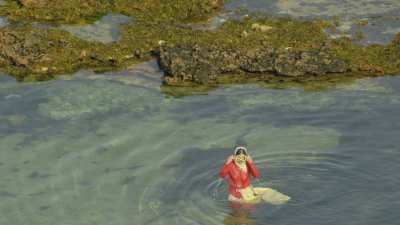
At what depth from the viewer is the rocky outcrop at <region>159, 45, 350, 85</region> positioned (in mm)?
23359

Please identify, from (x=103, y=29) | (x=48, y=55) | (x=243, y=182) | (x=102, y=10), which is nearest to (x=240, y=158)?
(x=243, y=182)

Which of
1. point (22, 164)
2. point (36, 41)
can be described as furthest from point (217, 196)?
point (36, 41)

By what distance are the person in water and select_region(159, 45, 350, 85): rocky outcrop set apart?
21.0 feet

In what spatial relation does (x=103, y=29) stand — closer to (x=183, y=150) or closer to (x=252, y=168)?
(x=183, y=150)

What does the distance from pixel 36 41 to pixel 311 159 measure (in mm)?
10369

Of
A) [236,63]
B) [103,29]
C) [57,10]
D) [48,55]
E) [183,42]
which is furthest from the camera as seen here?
[57,10]

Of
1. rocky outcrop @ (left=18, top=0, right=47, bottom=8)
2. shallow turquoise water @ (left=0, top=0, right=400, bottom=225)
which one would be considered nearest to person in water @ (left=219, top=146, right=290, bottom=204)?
shallow turquoise water @ (left=0, top=0, right=400, bottom=225)

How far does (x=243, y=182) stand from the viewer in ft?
56.2

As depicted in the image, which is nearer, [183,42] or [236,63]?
[236,63]

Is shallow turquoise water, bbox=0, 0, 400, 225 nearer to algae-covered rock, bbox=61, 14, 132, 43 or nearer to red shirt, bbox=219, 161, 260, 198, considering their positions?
red shirt, bbox=219, 161, 260, 198

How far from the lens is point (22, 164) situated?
1934cm

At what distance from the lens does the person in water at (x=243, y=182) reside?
1703cm

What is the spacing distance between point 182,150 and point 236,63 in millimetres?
4874

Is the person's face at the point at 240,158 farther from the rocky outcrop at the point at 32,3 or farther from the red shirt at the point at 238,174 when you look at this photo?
the rocky outcrop at the point at 32,3
